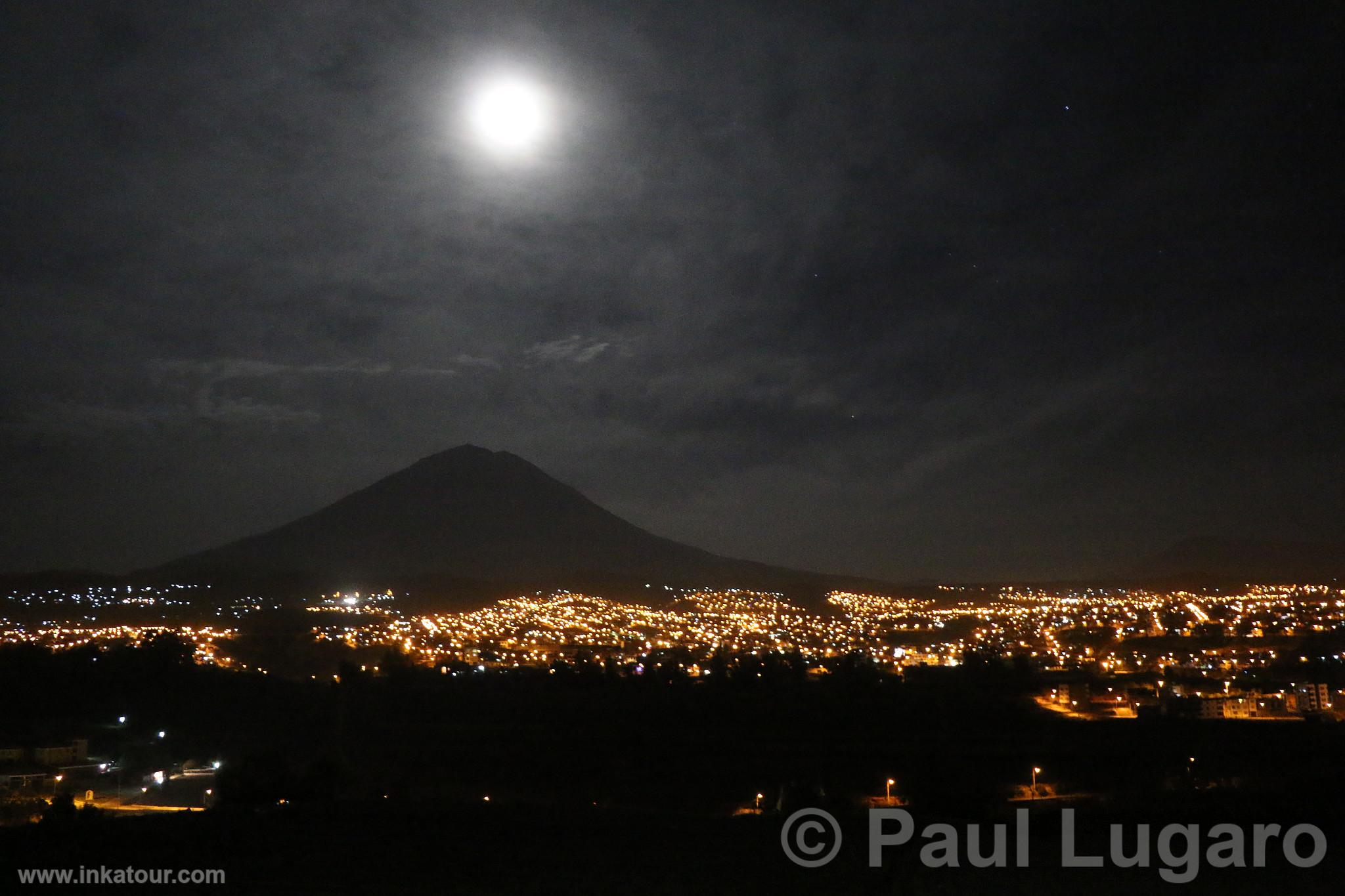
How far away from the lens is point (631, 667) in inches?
990

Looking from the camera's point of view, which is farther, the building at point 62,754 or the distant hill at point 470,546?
the distant hill at point 470,546

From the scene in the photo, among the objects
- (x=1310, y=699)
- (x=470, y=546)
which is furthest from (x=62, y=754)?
(x=470, y=546)

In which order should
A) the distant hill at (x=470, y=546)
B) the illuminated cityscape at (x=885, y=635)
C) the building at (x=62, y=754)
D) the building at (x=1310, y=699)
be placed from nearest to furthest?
the building at (x=62, y=754)
the building at (x=1310, y=699)
the illuminated cityscape at (x=885, y=635)
the distant hill at (x=470, y=546)

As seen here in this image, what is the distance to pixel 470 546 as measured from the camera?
83.6 metres

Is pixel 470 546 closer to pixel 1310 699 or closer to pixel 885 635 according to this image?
pixel 885 635

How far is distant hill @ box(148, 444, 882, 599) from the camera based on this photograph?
6244 centimetres

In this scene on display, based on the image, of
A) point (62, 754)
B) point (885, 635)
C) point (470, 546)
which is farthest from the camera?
point (470, 546)

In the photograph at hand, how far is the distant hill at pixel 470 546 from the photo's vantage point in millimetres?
62438

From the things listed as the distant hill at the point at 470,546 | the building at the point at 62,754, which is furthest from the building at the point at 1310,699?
the distant hill at the point at 470,546

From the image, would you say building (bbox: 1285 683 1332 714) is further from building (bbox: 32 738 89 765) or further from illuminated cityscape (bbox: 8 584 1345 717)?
building (bbox: 32 738 89 765)

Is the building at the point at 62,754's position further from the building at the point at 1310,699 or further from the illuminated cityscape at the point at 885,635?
the building at the point at 1310,699

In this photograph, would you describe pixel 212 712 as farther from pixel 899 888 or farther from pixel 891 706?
pixel 899 888

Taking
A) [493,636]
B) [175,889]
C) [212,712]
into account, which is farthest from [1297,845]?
[493,636]

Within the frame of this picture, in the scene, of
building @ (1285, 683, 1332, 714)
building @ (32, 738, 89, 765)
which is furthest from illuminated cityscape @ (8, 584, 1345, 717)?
building @ (32, 738, 89, 765)
